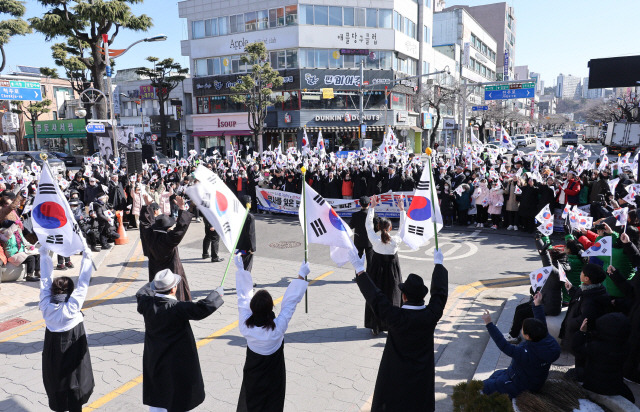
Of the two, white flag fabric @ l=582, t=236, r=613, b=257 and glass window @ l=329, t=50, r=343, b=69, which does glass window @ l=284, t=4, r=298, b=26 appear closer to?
glass window @ l=329, t=50, r=343, b=69

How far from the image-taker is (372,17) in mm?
42938

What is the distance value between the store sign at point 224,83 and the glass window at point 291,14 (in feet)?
14.3

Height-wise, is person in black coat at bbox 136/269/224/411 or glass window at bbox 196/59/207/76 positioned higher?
glass window at bbox 196/59/207/76

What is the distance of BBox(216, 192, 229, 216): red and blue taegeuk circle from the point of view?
4.94 meters

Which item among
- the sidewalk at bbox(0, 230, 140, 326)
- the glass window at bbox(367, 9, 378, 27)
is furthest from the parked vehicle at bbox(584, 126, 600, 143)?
the sidewalk at bbox(0, 230, 140, 326)

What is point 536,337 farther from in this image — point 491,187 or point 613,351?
point 491,187

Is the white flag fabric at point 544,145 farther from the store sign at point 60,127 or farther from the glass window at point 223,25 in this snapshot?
the store sign at point 60,127

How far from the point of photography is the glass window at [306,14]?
41750mm

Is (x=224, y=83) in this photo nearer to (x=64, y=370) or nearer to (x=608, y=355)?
(x=64, y=370)

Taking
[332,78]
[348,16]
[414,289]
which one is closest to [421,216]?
[414,289]

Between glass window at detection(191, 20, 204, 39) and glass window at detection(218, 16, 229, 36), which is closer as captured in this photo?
glass window at detection(218, 16, 229, 36)

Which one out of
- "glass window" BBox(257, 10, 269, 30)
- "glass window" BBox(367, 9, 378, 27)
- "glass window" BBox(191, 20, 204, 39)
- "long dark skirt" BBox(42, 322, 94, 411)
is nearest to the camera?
"long dark skirt" BBox(42, 322, 94, 411)

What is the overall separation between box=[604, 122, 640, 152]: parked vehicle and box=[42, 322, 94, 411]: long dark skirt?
44.8 metres

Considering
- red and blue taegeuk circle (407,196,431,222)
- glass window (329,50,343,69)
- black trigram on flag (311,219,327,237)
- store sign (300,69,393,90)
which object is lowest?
black trigram on flag (311,219,327,237)
